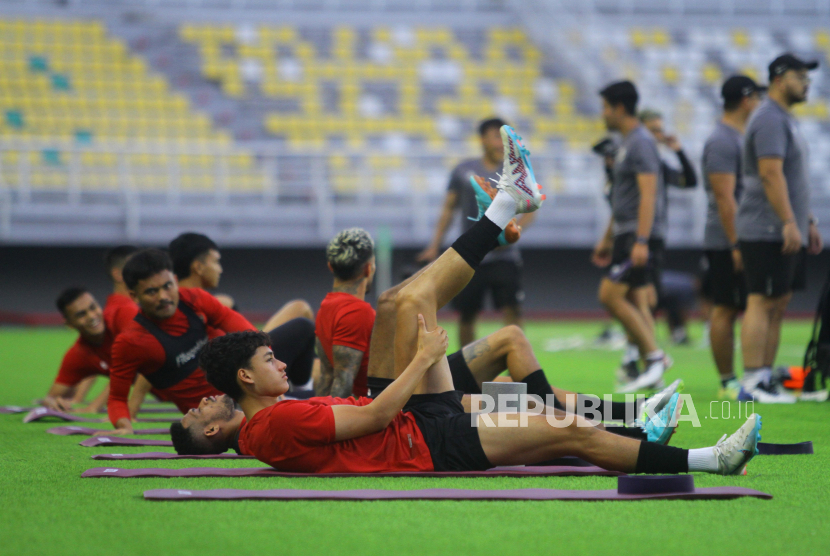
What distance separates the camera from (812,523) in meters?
2.82

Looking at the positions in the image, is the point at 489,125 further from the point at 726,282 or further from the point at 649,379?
the point at 649,379

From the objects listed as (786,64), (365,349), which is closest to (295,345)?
(365,349)

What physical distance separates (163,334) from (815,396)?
428 cm

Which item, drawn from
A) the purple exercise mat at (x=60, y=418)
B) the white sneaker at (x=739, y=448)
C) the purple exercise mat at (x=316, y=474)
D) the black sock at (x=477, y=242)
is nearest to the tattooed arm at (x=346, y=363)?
the purple exercise mat at (x=316, y=474)

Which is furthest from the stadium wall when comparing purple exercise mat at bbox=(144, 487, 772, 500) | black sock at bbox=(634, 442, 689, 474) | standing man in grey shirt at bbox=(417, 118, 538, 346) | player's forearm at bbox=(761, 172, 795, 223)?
purple exercise mat at bbox=(144, 487, 772, 500)

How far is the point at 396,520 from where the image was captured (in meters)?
2.88

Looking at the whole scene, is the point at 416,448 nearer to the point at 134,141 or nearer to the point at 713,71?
the point at 134,141

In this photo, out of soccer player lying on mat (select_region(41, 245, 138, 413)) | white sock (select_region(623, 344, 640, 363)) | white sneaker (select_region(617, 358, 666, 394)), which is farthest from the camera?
white sock (select_region(623, 344, 640, 363))

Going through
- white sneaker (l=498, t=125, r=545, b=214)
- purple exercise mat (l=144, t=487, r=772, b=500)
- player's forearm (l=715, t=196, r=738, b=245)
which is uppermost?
player's forearm (l=715, t=196, r=738, b=245)

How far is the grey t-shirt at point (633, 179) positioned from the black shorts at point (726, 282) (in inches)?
27.1

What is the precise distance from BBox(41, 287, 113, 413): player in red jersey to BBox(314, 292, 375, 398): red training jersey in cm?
224

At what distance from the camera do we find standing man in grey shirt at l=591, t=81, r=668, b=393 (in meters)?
6.97

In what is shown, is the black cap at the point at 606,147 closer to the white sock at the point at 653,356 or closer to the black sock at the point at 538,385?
the white sock at the point at 653,356

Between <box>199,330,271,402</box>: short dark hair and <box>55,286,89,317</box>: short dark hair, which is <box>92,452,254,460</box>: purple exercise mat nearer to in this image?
<box>199,330,271,402</box>: short dark hair
